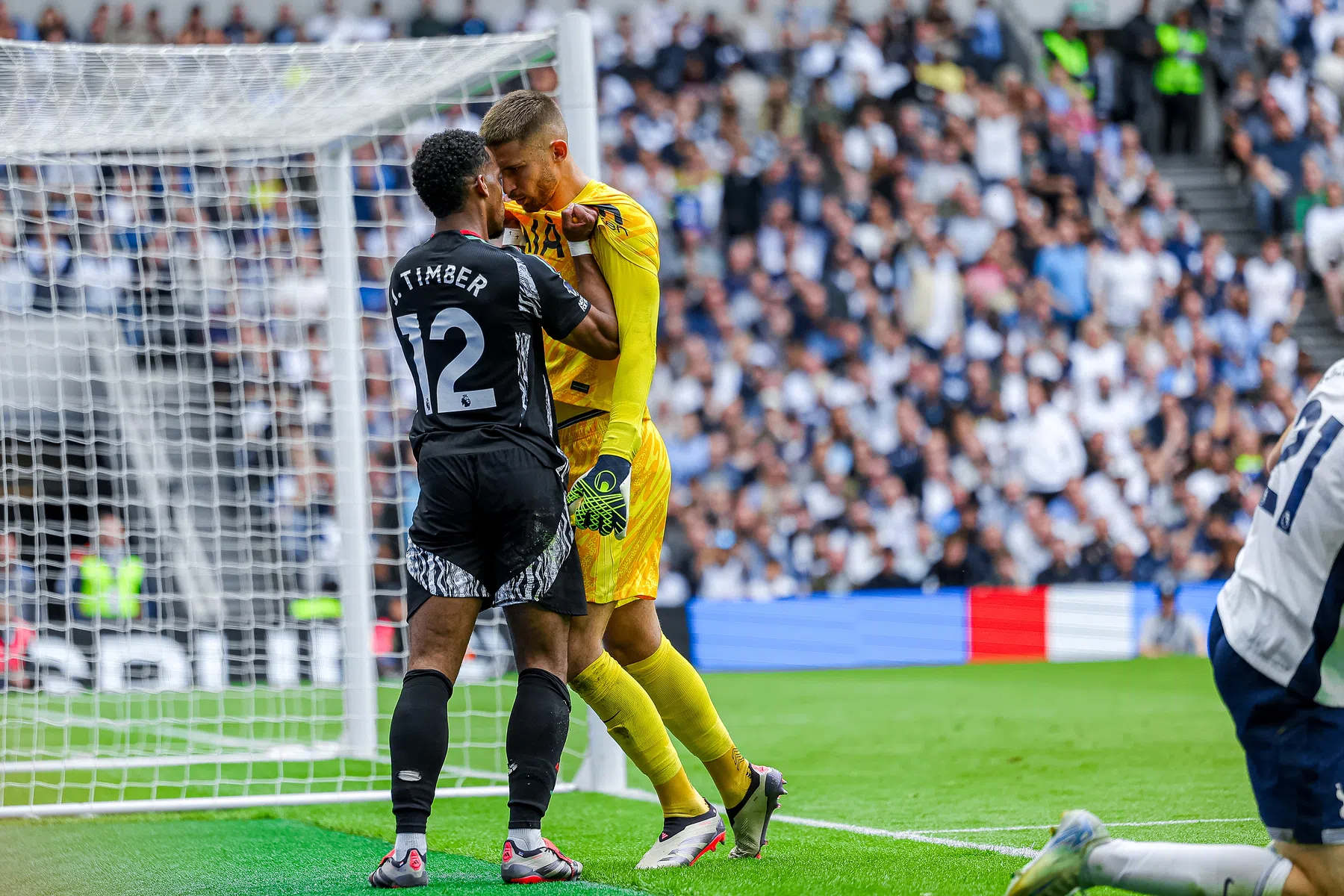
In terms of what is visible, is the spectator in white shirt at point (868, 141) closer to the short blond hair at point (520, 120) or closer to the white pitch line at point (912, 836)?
the white pitch line at point (912, 836)

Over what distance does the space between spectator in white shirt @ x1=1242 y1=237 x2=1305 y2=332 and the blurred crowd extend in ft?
0.13

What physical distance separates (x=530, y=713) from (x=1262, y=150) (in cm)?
1688

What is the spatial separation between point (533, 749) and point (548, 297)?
118cm

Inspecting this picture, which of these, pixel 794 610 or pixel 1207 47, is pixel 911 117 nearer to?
pixel 1207 47

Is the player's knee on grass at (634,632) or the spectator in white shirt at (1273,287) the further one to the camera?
the spectator in white shirt at (1273,287)

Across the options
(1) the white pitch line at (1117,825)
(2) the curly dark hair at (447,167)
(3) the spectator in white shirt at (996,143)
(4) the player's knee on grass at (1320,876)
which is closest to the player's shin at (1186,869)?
(4) the player's knee on grass at (1320,876)

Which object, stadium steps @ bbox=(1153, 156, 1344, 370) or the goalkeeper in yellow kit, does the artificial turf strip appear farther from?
stadium steps @ bbox=(1153, 156, 1344, 370)

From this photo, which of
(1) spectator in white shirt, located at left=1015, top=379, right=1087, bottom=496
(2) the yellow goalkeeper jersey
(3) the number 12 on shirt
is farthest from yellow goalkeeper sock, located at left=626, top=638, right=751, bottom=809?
(1) spectator in white shirt, located at left=1015, top=379, right=1087, bottom=496

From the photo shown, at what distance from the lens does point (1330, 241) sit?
57.7ft

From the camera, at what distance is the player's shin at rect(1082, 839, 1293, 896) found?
3068 mm

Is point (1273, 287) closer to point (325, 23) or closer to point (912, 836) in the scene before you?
point (325, 23)

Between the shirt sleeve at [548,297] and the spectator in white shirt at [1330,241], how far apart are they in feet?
50.4

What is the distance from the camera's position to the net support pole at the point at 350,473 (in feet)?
25.1

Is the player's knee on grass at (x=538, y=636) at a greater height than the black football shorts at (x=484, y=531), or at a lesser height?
lesser
